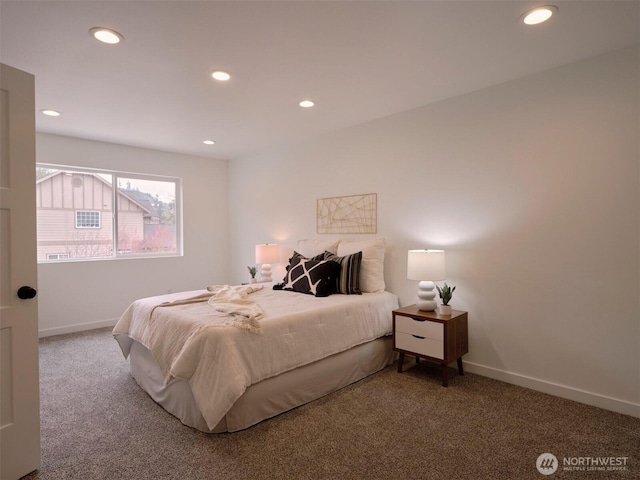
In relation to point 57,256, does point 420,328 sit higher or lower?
lower

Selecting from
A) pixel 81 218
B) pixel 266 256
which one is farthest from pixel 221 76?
pixel 81 218

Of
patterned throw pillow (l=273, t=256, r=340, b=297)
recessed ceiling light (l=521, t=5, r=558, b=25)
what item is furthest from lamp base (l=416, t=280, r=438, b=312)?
recessed ceiling light (l=521, t=5, r=558, b=25)

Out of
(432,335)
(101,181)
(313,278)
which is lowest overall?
(432,335)

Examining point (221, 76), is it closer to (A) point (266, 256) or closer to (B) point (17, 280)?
(B) point (17, 280)

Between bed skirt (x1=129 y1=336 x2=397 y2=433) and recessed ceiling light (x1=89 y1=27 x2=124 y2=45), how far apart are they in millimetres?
2162

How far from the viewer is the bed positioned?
2092 millimetres

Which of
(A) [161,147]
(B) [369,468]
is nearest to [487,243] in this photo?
(B) [369,468]

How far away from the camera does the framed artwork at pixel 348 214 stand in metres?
3.77

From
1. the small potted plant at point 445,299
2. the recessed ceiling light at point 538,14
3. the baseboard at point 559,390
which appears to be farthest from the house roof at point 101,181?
the recessed ceiling light at point 538,14

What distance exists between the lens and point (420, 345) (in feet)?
9.41

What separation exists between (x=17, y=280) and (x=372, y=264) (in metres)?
2.65

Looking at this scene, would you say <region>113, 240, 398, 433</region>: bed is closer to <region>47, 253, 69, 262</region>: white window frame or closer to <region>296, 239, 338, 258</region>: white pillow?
<region>296, 239, 338, 258</region>: white pillow

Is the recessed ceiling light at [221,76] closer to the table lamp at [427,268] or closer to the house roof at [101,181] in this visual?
the table lamp at [427,268]

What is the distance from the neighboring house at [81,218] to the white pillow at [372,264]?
334 cm
